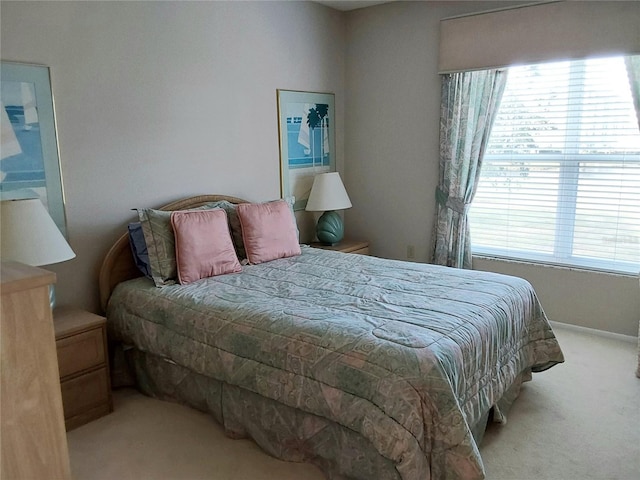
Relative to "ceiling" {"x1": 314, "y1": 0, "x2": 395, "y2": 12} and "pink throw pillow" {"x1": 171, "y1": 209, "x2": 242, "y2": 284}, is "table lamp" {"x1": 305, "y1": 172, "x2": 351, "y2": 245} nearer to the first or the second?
"pink throw pillow" {"x1": 171, "y1": 209, "x2": 242, "y2": 284}

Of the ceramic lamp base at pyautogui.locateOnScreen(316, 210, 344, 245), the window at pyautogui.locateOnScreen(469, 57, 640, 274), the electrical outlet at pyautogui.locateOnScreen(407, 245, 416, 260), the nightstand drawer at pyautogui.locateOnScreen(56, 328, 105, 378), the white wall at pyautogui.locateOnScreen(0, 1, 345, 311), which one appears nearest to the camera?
the nightstand drawer at pyautogui.locateOnScreen(56, 328, 105, 378)

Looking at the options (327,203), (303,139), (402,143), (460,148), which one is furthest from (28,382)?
(402,143)

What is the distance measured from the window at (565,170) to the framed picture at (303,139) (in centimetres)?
143

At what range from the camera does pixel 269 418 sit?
2281 millimetres

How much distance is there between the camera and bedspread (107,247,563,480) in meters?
1.84

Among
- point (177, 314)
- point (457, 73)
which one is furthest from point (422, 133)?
point (177, 314)

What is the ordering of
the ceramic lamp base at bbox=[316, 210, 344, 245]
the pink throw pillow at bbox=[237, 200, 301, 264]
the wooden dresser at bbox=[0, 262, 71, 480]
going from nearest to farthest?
the wooden dresser at bbox=[0, 262, 71, 480], the pink throw pillow at bbox=[237, 200, 301, 264], the ceramic lamp base at bbox=[316, 210, 344, 245]

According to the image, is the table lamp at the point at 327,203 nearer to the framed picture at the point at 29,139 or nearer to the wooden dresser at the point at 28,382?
the framed picture at the point at 29,139

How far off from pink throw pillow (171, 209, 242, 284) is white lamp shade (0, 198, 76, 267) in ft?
2.18

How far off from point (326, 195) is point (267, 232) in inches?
38.8

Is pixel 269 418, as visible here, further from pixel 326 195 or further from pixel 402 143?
pixel 402 143

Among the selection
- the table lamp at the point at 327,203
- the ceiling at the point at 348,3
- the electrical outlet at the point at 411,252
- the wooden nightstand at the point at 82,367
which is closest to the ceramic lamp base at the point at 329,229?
the table lamp at the point at 327,203

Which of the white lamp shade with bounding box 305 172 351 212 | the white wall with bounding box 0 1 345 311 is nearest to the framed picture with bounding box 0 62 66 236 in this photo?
the white wall with bounding box 0 1 345 311

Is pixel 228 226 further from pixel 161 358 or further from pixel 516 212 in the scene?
pixel 516 212
